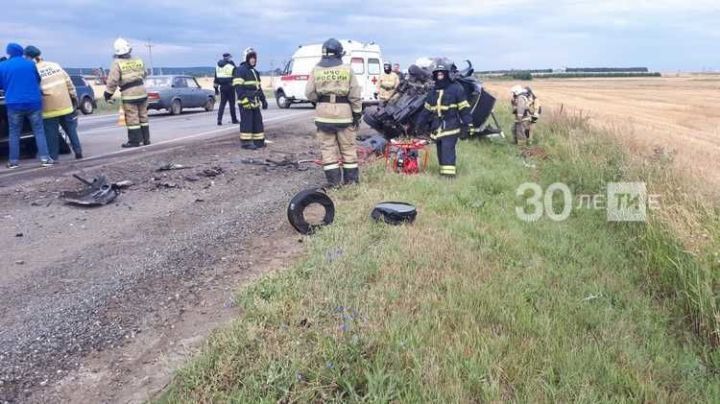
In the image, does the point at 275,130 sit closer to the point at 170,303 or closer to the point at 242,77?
the point at 242,77

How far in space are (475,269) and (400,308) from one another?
37.6 inches

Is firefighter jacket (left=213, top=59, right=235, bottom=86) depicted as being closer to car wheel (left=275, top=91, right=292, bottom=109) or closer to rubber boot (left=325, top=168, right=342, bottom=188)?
rubber boot (left=325, top=168, right=342, bottom=188)

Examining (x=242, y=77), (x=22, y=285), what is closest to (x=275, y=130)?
(x=242, y=77)

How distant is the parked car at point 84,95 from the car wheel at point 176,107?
2.42 meters

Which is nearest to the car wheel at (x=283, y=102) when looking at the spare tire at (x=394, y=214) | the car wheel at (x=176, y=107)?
the car wheel at (x=176, y=107)

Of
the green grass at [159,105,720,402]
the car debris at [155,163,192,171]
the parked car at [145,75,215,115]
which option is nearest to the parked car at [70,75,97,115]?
the parked car at [145,75,215,115]

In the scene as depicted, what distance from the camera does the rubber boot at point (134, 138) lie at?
9.76 meters

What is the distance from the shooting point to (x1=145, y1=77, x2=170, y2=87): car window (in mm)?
18969

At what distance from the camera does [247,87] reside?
31.0ft

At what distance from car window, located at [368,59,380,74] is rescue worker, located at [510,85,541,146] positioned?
1035 centimetres

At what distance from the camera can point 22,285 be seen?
3.78 meters

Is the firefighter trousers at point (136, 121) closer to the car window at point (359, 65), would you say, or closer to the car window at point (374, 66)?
the car window at point (359, 65)

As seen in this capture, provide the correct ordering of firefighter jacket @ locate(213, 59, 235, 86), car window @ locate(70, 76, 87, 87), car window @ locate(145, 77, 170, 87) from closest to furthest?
firefighter jacket @ locate(213, 59, 235, 86) < car window @ locate(70, 76, 87, 87) < car window @ locate(145, 77, 170, 87)

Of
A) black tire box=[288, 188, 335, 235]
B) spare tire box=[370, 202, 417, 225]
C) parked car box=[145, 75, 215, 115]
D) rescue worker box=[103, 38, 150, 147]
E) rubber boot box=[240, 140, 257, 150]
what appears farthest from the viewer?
parked car box=[145, 75, 215, 115]
